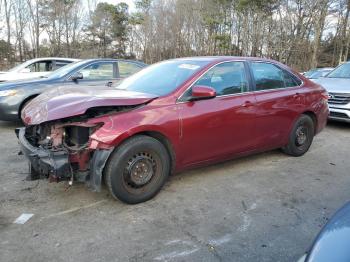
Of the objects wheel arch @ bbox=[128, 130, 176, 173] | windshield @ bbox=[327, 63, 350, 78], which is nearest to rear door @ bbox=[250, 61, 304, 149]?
wheel arch @ bbox=[128, 130, 176, 173]

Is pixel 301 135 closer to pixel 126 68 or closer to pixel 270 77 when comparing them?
pixel 270 77

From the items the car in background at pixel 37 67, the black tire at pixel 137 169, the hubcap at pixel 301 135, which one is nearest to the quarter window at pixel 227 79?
the black tire at pixel 137 169

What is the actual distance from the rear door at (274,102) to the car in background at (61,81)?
2.67 m

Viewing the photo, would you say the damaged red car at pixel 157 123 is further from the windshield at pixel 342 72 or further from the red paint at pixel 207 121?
the windshield at pixel 342 72

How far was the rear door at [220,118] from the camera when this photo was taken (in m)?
3.95

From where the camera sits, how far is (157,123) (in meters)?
3.65

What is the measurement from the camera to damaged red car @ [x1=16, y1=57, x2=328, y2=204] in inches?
134

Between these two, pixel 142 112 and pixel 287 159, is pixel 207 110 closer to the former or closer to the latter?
pixel 142 112

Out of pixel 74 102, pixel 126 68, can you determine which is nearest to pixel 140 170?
pixel 74 102

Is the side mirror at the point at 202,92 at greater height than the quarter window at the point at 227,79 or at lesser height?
lesser

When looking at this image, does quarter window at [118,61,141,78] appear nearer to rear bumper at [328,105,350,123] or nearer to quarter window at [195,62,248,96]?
quarter window at [195,62,248,96]

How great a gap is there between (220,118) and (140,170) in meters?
1.22

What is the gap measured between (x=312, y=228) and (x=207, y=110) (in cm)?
170

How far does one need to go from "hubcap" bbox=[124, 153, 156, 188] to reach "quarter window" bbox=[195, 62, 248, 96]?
1.12m
